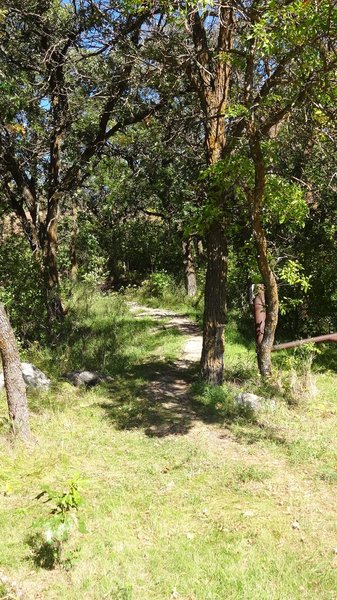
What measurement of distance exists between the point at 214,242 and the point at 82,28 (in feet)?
14.4

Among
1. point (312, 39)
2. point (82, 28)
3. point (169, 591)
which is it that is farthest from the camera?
point (82, 28)

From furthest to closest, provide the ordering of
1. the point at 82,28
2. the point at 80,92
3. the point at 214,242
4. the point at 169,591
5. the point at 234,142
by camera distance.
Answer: the point at 80,92 → the point at 82,28 → the point at 214,242 → the point at 234,142 → the point at 169,591

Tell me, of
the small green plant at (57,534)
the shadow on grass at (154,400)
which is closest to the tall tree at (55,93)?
the shadow on grass at (154,400)

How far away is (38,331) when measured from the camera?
370 inches

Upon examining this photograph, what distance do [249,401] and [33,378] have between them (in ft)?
9.90

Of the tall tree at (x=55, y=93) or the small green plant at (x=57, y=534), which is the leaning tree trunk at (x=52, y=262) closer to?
the tall tree at (x=55, y=93)

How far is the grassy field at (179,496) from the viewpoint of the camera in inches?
142

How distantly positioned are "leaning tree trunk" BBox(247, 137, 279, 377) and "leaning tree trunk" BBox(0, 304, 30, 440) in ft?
10.9

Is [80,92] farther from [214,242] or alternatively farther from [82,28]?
[214,242]

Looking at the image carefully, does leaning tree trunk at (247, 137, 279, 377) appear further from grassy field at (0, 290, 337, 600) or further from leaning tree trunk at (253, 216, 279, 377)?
grassy field at (0, 290, 337, 600)

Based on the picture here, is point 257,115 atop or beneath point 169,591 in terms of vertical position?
atop

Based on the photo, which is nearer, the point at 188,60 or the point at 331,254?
the point at 188,60

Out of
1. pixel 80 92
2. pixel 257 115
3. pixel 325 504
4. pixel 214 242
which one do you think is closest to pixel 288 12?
pixel 257 115

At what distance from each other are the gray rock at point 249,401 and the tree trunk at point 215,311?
0.67 m
